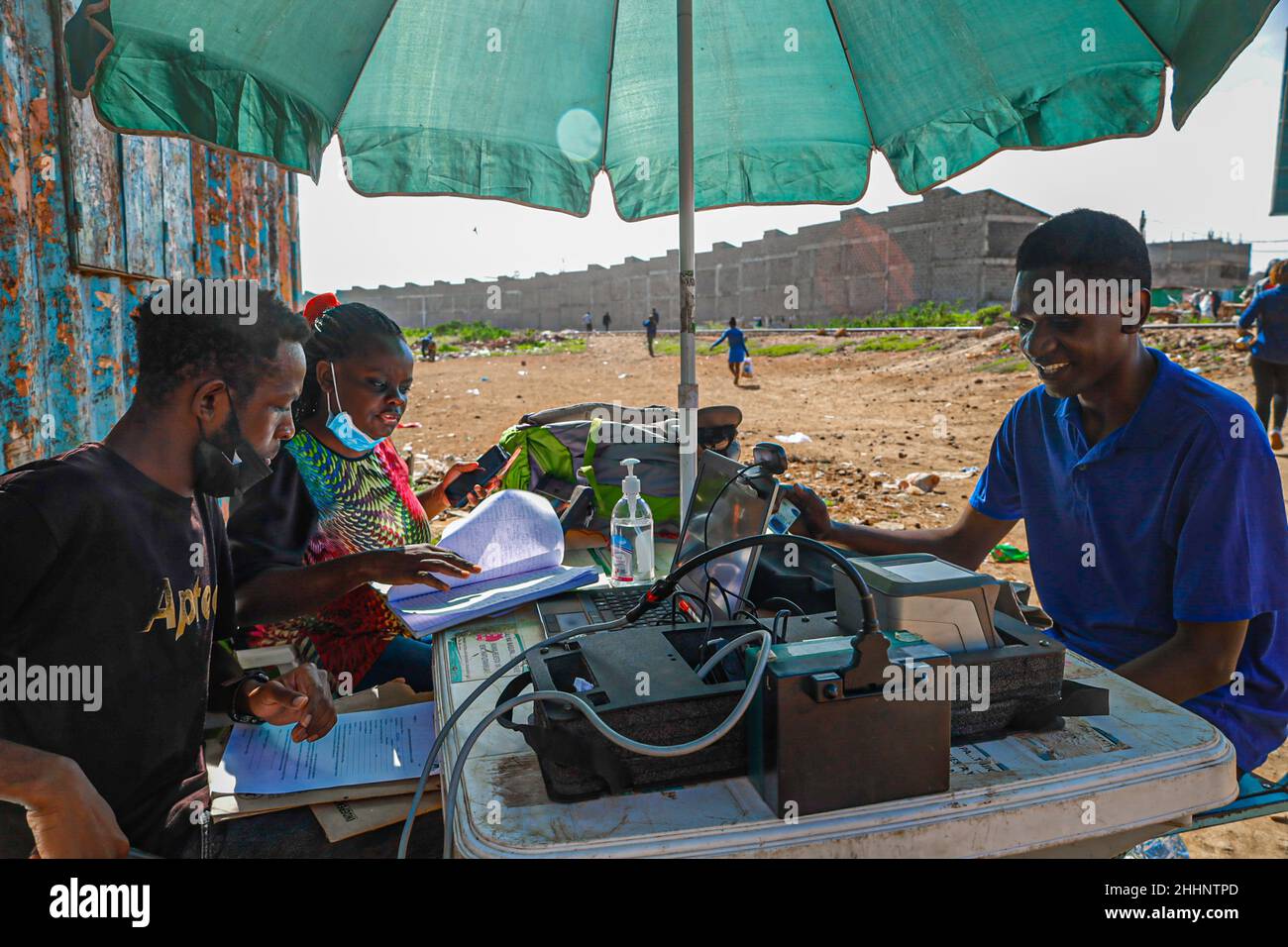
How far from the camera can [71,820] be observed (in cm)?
122

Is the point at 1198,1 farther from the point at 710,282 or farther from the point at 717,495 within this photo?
the point at 710,282

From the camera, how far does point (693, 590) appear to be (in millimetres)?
1869

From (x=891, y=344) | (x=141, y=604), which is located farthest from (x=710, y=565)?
(x=891, y=344)

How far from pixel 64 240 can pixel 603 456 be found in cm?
205

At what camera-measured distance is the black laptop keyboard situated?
178cm

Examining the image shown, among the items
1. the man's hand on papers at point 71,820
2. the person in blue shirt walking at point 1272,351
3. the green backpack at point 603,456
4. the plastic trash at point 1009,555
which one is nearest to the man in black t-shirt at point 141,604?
the man's hand on papers at point 71,820

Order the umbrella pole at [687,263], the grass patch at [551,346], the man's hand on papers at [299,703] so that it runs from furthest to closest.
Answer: the grass patch at [551,346], the umbrella pole at [687,263], the man's hand on papers at [299,703]

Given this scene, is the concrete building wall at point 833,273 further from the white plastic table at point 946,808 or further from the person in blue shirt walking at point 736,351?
the white plastic table at point 946,808

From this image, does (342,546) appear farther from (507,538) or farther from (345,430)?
(507,538)

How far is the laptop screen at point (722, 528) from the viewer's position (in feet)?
5.47

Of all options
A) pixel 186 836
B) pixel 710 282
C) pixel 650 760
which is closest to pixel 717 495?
pixel 650 760

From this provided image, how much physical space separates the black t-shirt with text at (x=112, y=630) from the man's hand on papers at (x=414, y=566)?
1.27 ft

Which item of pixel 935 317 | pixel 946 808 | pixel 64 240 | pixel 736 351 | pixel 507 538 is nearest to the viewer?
pixel 946 808
